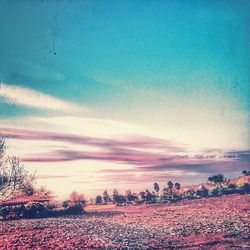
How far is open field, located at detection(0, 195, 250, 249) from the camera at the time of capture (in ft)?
31.3

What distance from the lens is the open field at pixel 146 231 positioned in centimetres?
955

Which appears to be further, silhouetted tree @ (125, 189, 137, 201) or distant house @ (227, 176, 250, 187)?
silhouetted tree @ (125, 189, 137, 201)

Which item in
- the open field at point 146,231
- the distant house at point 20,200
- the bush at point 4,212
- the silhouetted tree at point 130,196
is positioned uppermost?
the distant house at point 20,200

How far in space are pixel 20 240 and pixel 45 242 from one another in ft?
2.87

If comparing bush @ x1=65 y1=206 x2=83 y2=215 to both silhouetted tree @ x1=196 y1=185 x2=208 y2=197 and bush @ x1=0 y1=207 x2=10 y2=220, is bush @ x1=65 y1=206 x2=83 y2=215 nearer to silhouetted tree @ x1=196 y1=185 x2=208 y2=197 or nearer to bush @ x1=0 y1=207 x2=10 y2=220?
bush @ x1=0 y1=207 x2=10 y2=220

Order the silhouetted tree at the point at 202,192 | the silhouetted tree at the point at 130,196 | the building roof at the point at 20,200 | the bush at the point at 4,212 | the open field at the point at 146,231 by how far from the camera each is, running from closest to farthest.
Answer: the open field at the point at 146,231
the building roof at the point at 20,200
the bush at the point at 4,212
the silhouetted tree at the point at 130,196
the silhouetted tree at the point at 202,192

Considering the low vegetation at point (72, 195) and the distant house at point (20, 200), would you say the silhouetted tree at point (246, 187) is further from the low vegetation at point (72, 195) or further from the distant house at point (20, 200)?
the distant house at point (20, 200)

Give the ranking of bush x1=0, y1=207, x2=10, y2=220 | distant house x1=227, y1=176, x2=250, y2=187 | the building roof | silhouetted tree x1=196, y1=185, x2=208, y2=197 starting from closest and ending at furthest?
1. the building roof
2. bush x1=0, y1=207, x2=10, y2=220
3. distant house x1=227, y1=176, x2=250, y2=187
4. silhouetted tree x1=196, y1=185, x2=208, y2=197

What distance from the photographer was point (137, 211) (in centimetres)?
1468

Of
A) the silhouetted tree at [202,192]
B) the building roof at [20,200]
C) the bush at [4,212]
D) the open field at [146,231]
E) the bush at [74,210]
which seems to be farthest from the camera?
the silhouetted tree at [202,192]

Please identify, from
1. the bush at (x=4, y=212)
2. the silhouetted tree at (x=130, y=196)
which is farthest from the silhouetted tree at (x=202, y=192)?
the bush at (x=4, y=212)

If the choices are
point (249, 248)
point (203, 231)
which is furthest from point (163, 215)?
point (249, 248)

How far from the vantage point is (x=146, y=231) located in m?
11.0

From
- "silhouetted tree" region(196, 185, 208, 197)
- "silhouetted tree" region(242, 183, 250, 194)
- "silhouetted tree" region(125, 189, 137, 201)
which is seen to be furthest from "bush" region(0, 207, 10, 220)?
"silhouetted tree" region(242, 183, 250, 194)
